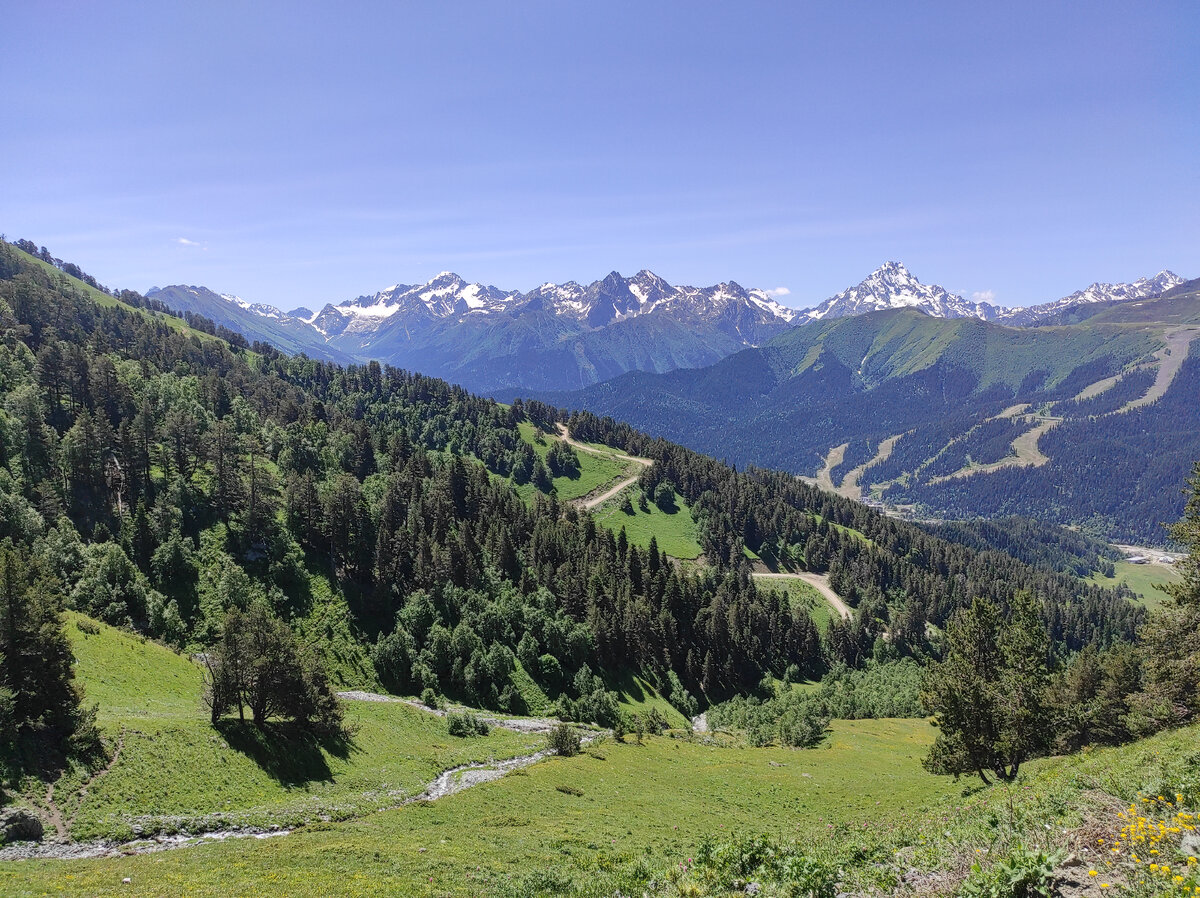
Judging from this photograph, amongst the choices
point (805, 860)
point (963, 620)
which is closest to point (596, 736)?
point (963, 620)

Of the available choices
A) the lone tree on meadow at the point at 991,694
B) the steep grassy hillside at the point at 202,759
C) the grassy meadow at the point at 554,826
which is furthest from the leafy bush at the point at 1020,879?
the steep grassy hillside at the point at 202,759

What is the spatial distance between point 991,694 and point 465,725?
63.6 m

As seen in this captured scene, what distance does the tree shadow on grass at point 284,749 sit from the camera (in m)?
50.4

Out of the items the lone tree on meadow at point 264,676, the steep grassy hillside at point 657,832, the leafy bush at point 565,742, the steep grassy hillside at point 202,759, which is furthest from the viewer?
the leafy bush at point 565,742

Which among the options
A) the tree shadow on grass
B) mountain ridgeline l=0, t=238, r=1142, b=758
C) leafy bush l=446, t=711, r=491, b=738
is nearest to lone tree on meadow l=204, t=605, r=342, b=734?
the tree shadow on grass

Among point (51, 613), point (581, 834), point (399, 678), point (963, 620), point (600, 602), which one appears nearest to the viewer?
point (581, 834)

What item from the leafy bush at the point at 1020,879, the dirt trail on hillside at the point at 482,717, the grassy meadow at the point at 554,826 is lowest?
the dirt trail on hillside at the point at 482,717

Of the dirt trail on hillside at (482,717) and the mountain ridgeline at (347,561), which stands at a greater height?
the mountain ridgeline at (347,561)

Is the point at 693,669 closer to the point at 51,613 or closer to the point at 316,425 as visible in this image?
the point at 51,613

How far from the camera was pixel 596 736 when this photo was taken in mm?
84062

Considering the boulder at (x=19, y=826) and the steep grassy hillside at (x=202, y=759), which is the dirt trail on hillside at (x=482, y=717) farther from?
the boulder at (x=19, y=826)

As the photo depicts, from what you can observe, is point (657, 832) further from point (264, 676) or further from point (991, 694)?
point (264, 676)

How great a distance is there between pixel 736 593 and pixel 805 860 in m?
140

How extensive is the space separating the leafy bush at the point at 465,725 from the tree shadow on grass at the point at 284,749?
2270cm
